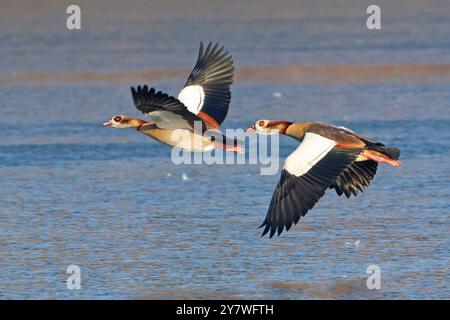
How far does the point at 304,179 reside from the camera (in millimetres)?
9258

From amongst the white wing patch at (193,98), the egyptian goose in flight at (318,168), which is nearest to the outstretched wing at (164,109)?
the white wing patch at (193,98)

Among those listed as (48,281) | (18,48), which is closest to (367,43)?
(18,48)

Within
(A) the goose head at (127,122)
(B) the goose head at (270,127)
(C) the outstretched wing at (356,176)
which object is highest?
(A) the goose head at (127,122)

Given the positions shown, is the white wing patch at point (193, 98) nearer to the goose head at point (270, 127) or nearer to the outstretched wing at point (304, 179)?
the goose head at point (270, 127)

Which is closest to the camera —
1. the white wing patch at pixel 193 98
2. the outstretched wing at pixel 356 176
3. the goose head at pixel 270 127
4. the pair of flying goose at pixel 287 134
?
the pair of flying goose at pixel 287 134

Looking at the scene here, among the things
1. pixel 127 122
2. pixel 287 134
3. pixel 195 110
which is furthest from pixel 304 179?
pixel 127 122

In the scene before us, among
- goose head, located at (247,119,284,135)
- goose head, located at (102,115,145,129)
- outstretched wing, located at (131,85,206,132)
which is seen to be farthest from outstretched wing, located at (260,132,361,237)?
goose head, located at (102,115,145,129)

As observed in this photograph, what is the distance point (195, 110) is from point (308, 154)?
175cm

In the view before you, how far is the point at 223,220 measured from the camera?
1099 centimetres

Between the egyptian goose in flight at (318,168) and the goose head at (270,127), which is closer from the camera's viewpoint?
the egyptian goose in flight at (318,168)

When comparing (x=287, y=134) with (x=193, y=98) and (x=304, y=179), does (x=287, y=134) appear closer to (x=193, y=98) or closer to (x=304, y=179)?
(x=193, y=98)

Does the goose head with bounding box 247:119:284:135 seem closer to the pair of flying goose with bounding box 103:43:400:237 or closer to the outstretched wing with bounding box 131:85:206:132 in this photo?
the pair of flying goose with bounding box 103:43:400:237

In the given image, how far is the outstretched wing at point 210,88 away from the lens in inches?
439

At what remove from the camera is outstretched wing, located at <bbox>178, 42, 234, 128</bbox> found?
36.6ft
